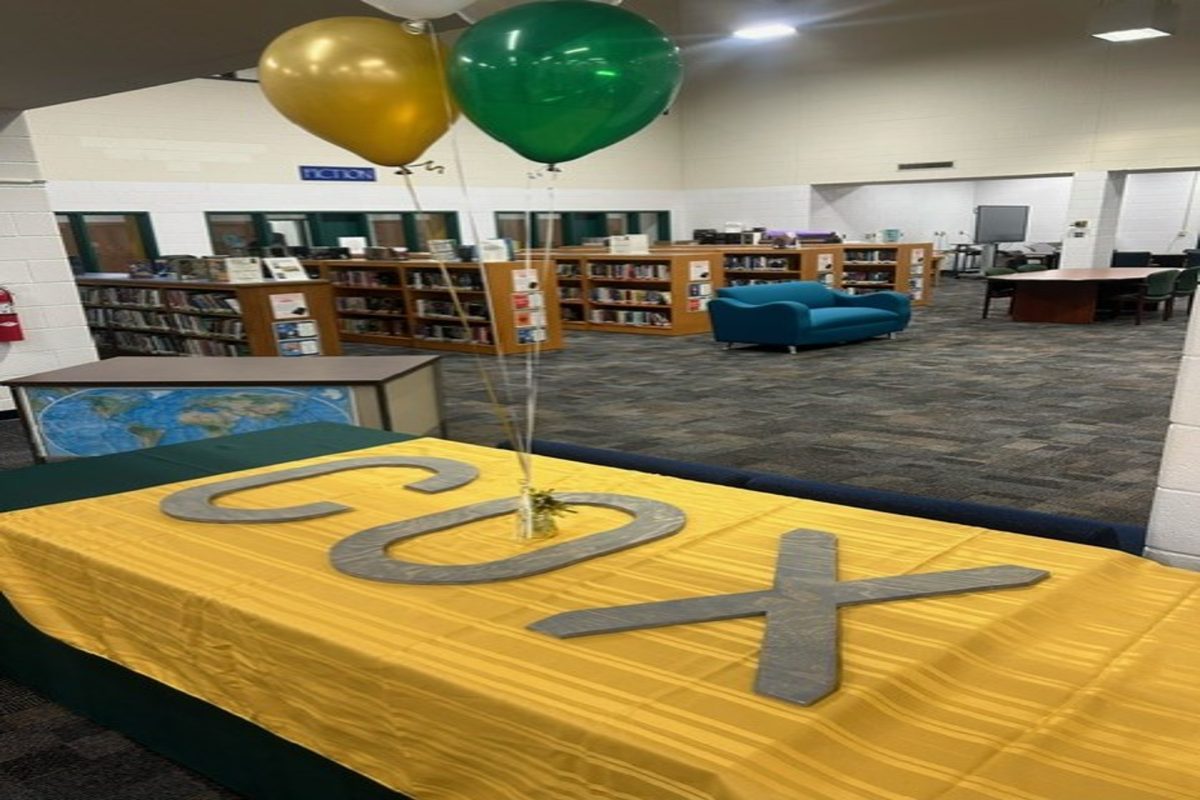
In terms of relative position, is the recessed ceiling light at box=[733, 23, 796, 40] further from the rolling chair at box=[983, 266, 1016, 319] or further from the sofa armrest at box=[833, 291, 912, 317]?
the sofa armrest at box=[833, 291, 912, 317]

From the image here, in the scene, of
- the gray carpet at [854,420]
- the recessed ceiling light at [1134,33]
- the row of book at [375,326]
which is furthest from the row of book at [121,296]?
the recessed ceiling light at [1134,33]

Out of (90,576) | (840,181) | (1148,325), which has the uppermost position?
(840,181)

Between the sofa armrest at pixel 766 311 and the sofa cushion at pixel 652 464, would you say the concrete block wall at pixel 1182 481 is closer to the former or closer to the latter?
the sofa cushion at pixel 652 464

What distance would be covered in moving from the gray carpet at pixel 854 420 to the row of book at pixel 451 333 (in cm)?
50

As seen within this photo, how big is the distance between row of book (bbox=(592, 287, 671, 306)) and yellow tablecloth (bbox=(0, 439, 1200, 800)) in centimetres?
877

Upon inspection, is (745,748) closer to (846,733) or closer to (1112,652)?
(846,733)

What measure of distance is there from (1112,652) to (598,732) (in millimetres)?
939

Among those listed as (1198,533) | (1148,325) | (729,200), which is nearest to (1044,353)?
(1148,325)

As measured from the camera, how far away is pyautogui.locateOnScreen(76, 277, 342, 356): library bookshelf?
795cm

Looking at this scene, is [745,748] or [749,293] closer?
[745,748]

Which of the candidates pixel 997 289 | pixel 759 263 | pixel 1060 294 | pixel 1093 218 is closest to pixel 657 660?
pixel 759 263

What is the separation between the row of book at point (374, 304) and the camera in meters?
11.0

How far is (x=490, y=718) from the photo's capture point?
127cm

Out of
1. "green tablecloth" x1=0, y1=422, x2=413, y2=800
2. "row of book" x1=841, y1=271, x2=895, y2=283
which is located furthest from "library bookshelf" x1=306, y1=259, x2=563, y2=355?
"row of book" x1=841, y1=271, x2=895, y2=283
